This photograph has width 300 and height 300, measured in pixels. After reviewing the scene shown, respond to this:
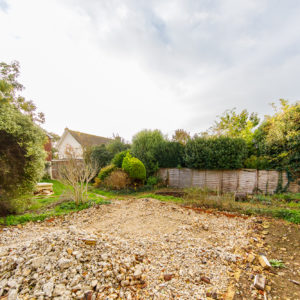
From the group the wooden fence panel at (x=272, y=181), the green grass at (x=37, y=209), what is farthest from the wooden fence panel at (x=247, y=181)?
the green grass at (x=37, y=209)

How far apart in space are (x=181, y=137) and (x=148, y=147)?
293 centimetres

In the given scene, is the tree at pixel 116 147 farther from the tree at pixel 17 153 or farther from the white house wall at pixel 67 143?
the tree at pixel 17 153

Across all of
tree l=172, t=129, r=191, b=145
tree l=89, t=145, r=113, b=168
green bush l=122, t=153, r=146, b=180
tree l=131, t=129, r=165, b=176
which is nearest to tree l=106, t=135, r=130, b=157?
tree l=89, t=145, r=113, b=168

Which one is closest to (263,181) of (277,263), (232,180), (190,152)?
(232,180)

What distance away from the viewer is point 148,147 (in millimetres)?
10336

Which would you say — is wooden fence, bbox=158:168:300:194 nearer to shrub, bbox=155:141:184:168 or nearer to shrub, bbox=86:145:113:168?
shrub, bbox=155:141:184:168

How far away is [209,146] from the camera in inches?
339

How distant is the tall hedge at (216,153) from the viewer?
26.8ft

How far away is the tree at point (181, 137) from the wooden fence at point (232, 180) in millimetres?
2019

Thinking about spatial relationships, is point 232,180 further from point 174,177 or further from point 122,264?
point 122,264

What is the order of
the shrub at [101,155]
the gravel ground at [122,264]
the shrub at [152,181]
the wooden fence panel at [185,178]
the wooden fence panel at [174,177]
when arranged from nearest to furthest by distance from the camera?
the gravel ground at [122,264], the wooden fence panel at [185,178], the shrub at [152,181], the wooden fence panel at [174,177], the shrub at [101,155]

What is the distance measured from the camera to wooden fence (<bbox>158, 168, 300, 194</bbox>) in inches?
299

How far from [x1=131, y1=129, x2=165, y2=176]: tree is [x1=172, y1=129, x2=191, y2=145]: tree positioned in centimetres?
110

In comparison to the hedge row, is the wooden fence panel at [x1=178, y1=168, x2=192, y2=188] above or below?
below
